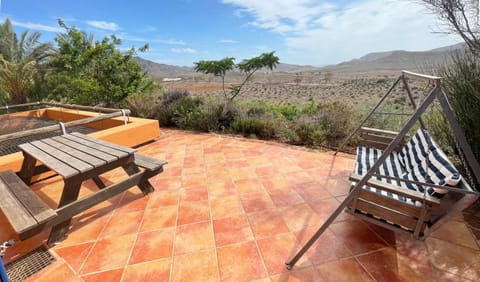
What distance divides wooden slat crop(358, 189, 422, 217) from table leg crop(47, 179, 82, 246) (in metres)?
2.61

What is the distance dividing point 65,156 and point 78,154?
0.11m

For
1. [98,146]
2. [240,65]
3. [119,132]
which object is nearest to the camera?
[98,146]

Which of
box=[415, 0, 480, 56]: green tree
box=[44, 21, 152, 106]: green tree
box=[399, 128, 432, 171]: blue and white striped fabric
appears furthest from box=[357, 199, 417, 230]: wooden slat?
box=[44, 21, 152, 106]: green tree

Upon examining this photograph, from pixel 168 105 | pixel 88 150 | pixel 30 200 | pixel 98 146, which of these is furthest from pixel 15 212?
pixel 168 105

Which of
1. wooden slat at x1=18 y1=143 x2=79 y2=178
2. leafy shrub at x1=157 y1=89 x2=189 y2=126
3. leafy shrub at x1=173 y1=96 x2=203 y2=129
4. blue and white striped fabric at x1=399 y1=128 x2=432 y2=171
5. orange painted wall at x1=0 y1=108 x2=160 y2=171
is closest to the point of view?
wooden slat at x1=18 y1=143 x2=79 y2=178

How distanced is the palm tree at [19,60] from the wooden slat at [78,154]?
8.36 meters

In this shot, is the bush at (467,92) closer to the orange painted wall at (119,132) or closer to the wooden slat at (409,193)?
the wooden slat at (409,193)

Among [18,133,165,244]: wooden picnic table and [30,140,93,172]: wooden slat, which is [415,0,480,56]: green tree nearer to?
[18,133,165,244]: wooden picnic table

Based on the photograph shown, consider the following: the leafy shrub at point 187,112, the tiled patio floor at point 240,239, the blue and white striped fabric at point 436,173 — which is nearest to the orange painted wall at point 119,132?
the tiled patio floor at point 240,239

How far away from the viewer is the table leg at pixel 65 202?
1960 mm

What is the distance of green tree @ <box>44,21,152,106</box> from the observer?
723 cm

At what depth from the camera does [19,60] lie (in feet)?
36.3

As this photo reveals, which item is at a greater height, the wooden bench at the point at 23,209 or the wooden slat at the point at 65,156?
the wooden slat at the point at 65,156

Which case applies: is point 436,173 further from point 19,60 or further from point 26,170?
point 19,60
